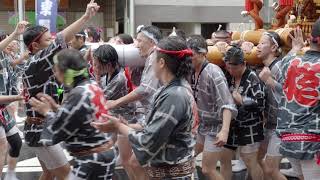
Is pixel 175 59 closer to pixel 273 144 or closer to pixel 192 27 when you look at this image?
pixel 273 144

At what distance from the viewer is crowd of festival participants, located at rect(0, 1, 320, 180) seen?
11.8 feet

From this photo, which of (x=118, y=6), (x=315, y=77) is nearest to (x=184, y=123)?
(x=315, y=77)

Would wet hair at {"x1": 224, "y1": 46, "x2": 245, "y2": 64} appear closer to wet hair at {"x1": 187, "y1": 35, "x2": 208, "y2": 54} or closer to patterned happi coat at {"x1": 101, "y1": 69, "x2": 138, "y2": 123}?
wet hair at {"x1": 187, "y1": 35, "x2": 208, "y2": 54}

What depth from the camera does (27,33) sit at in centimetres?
504

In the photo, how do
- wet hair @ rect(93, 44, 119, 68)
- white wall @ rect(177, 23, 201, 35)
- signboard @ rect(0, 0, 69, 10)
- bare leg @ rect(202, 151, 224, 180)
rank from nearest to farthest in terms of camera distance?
bare leg @ rect(202, 151, 224, 180), wet hair @ rect(93, 44, 119, 68), signboard @ rect(0, 0, 69, 10), white wall @ rect(177, 23, 201, 35)

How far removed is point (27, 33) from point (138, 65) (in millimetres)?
1221

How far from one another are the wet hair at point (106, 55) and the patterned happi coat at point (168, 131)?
205 cm

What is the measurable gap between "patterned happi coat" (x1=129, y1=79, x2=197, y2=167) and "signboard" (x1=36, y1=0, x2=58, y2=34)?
11302 mm

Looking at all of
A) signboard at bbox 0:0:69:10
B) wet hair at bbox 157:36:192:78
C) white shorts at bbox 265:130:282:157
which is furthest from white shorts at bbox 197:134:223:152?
signboard at bbox 0:0:69:10

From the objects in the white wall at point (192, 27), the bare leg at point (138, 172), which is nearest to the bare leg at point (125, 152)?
the bare leg at point (138, 172)

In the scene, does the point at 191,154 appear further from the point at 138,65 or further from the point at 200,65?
the point at 138,65

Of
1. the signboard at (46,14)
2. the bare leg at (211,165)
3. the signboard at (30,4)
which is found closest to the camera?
the bare leg at (211,165)

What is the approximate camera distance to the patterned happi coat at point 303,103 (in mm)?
4270

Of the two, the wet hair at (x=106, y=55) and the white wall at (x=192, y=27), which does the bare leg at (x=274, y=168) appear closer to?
the wet hair at (x=106, y=55)
